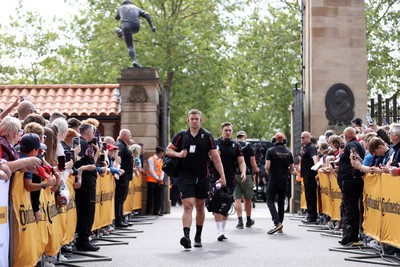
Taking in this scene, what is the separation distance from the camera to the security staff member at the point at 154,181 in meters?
25.0

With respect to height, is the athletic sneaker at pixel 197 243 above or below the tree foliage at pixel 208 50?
below

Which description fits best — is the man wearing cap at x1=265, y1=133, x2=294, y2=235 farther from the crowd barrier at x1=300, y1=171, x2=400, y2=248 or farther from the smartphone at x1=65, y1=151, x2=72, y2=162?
the smartphone at x1=65, y1=151, x2=72, y2=162

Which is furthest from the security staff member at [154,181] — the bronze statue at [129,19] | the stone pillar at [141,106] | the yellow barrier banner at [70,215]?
the yellow barrier banner at [70,215]

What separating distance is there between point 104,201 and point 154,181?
8.72 metres

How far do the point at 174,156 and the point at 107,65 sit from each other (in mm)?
32148

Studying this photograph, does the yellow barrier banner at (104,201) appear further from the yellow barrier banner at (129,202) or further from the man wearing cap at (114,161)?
the yellow barrier banner at (129,202)

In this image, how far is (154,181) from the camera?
25.2 metres

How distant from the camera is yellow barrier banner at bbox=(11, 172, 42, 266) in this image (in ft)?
31.2

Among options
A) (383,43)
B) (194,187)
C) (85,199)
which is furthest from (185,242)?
(383,43)

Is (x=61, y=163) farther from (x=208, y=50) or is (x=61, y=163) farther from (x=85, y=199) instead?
(x=208, y=50)

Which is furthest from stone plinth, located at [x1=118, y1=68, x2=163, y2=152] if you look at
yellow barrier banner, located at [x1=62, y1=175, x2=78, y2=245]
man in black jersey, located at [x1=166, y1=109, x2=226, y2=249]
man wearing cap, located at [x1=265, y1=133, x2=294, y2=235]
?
yellow barrier banner, located at [x1=62, y1=175, x2=78, y2=245]

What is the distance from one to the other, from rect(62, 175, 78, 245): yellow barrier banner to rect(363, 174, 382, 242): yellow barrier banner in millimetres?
4530

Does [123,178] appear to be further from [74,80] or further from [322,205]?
[74,80]

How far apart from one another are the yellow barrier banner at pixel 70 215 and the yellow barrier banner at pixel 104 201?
1999mm
